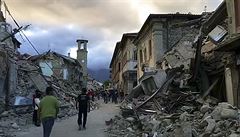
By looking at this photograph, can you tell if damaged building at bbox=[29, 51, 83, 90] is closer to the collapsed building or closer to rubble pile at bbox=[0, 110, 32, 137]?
rubble pile at bbox=[0, 110, 32, 137]

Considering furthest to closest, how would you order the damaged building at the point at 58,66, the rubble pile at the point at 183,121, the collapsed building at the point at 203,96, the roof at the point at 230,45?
the damaged building at the point at 58,66, the roof at the point at 230,45, the collapsed building at the point at 203,96, the rubble pile at the point at 183,121

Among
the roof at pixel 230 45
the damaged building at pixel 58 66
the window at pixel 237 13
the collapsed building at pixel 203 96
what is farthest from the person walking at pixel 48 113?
the damaged building at pixel 58 66

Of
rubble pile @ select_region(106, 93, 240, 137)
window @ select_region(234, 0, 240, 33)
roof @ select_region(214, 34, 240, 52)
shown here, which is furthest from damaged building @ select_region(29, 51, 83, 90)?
roof @ select_region(214, 34, 240, 52)

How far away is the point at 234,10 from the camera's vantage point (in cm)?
1430

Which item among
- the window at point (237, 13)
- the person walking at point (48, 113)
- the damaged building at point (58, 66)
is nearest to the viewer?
the person walking at point (48, 113)

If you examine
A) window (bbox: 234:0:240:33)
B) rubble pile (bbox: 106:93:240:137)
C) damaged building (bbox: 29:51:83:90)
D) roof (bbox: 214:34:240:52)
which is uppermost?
damaged building (bbox: 29:51:83:90)

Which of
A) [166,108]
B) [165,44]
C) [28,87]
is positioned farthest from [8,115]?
[165,44]

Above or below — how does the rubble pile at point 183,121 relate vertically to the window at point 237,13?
→ below

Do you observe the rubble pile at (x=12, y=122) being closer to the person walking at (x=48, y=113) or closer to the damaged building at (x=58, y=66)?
the person walking at (x=48, y=113)

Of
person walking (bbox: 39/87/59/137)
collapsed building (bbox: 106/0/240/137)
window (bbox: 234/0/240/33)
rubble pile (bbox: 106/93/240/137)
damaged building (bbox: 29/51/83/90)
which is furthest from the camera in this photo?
damaged building (bbox: 29/51/83/90)

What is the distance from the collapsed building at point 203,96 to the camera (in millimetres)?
10734

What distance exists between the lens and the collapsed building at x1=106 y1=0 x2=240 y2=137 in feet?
35.2

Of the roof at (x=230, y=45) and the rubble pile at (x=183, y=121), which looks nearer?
the rubble pile at (x=183, y=121)

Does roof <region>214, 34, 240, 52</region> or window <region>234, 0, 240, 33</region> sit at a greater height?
window <region>234, 0, 240, 33</region>
